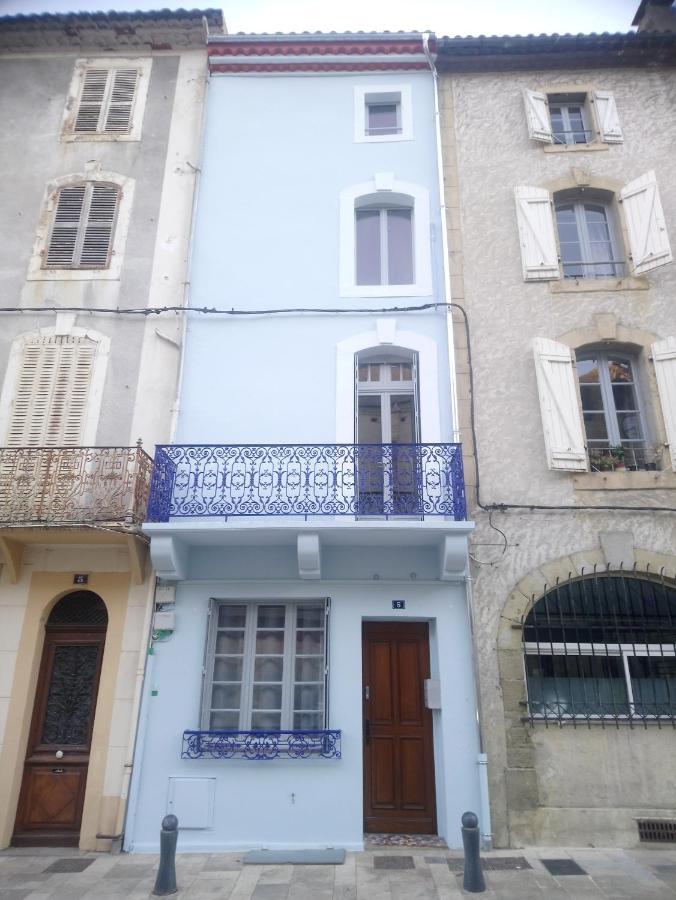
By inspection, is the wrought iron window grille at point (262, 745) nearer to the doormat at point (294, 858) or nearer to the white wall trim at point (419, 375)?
the doormat at point (294, 858)

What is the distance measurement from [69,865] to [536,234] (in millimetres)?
10058

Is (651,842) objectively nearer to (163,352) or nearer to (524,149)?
(163,352)

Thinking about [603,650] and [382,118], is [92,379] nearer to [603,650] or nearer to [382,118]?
[382,118]

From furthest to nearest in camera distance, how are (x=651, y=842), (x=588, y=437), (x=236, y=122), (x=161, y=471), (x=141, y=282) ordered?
1. (x=236, y=122)
2. (x=141, y=282)
3. (x=588, y=437)
4. (x=161, y=471)
5. (x=651, y=842)

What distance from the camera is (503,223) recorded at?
9.14m

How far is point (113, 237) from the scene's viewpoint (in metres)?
9.37

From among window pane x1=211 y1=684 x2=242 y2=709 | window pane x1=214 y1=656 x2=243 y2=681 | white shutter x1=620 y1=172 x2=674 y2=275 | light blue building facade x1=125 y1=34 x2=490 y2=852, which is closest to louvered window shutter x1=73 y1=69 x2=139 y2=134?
light blue building facade x1=125 y1=34 x2=490 y2=852

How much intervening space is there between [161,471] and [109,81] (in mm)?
7834

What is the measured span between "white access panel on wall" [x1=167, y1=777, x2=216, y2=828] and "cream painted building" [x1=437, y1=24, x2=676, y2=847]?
10.6 ft

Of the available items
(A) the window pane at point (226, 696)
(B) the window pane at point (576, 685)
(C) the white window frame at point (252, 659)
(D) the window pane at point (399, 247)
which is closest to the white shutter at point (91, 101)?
(D) the window pane at point (399, 247)

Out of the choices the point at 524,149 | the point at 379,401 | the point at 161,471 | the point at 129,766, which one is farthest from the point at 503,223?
the point at 129,766

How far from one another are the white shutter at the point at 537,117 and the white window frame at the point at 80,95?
6.58 meters

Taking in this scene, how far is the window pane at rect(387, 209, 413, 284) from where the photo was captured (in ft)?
30.4

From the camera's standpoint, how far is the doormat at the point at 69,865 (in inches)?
240
